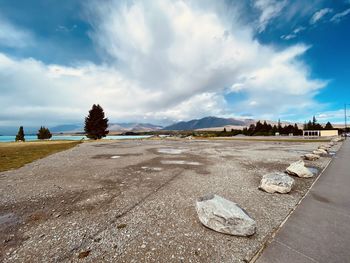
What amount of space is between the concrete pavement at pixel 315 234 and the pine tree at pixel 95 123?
58.7m

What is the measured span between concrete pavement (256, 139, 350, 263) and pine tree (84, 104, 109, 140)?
193ft

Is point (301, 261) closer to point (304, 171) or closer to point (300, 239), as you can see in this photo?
point (300, 239)

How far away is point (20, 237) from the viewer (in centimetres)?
425

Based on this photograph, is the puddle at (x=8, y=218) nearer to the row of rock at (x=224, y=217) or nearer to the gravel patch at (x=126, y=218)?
the gravel patch at (x=126, y=218)

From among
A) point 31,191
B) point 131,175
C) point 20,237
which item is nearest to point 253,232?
point 20,237

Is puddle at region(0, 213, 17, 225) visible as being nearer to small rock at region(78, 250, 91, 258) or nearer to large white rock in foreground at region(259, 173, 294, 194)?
small rock at region(78, 250, 91, 258)

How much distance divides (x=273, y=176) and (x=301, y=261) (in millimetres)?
4771

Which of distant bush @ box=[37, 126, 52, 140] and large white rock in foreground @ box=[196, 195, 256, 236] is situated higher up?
distant bush @ box=[37, 126, 52, 140]

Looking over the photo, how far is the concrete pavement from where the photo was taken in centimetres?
348

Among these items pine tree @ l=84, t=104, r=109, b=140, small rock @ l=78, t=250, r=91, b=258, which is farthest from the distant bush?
small rock @ l=78, t=250, r=91, b=258

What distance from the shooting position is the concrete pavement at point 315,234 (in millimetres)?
3477

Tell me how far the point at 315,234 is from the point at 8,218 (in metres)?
8.18

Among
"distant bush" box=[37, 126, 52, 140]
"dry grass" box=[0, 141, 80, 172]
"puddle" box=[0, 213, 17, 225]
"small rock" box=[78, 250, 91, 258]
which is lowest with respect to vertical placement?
"puddle" box=[0, 213, 17, 225]

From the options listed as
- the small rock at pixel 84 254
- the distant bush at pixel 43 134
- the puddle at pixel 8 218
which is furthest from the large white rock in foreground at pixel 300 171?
the distant bush at pixel 43 134
